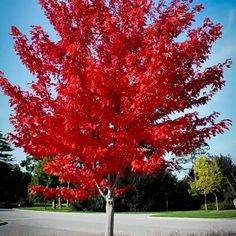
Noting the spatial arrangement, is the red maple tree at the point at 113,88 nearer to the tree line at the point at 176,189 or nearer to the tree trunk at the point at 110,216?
the tree trunk at the point at 110,216

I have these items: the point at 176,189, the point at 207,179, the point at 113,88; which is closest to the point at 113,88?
the point at 113,88

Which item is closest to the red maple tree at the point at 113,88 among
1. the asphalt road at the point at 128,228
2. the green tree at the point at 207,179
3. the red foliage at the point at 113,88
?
the red foliage at the point at 113,88

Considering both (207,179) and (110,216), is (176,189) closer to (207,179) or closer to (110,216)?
(207,179)

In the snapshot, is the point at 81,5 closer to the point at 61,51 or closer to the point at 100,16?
the point at 100,16

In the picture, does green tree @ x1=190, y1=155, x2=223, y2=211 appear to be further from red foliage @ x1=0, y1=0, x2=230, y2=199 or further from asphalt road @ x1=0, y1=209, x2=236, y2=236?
red foliage @ x1=0, y1=0, x2=230, y2=199

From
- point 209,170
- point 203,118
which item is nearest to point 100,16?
point 203,118

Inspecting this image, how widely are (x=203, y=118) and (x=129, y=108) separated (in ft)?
6.96

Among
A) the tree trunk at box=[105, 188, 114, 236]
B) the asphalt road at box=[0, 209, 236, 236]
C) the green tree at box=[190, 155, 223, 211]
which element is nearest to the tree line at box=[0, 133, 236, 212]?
the green tree at box=[190, 155, 223, 211]

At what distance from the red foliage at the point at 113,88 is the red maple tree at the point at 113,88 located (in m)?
0.02

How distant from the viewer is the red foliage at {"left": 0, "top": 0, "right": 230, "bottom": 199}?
24.3 ft

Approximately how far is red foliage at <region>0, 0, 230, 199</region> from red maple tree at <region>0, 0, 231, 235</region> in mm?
24

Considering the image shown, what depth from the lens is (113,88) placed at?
25.6 feet

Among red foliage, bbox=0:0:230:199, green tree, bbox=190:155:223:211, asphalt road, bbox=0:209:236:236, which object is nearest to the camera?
red foliage, bbox=0:0:230:199

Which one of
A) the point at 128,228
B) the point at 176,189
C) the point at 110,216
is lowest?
the point at 128,228
